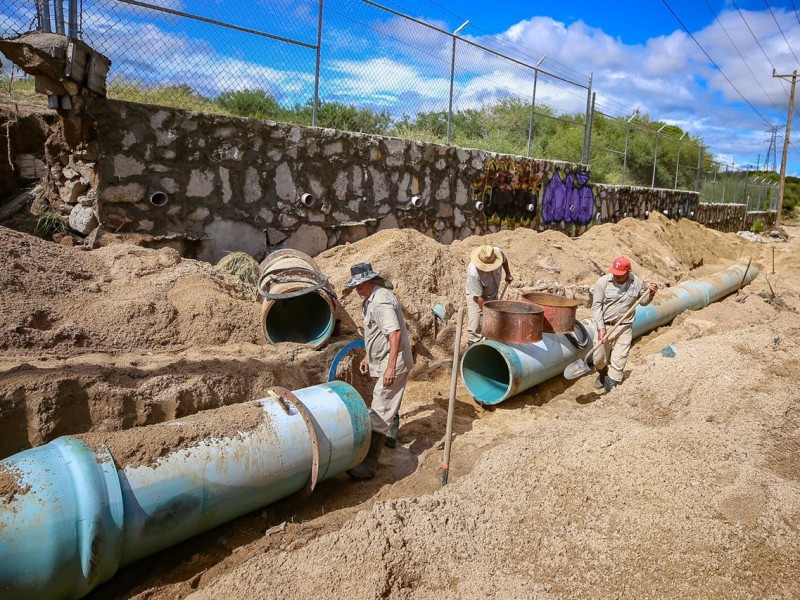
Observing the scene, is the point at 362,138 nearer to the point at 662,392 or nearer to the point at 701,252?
the point at 662,392

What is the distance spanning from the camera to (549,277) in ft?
33.2

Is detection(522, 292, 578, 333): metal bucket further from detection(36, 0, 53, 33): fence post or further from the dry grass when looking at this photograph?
detection(36, 0, 53, 33): fence post

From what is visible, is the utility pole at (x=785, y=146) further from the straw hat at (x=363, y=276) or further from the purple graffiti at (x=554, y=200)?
the straw hat at (x=363, y=276)

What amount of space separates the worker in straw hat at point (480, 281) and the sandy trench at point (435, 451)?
51cm

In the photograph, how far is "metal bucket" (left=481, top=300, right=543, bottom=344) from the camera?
18.4 ft

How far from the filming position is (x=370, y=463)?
4.64 metres

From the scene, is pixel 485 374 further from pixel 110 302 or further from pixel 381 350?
pixel 110 302

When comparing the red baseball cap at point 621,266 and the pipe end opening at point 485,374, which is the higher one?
the red baseball cap at point 621,266

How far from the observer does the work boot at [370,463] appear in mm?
4551

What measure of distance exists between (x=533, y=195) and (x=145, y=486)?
11063 millimetres

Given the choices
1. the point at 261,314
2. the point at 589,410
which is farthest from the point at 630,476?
the point at 261,314

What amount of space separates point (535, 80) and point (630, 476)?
10.8 metres

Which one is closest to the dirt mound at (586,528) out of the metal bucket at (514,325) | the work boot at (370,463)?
the work boot at (370,463)

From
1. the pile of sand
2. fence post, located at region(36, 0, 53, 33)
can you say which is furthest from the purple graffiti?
fence post, located at region(36, 0, 53, 33)
